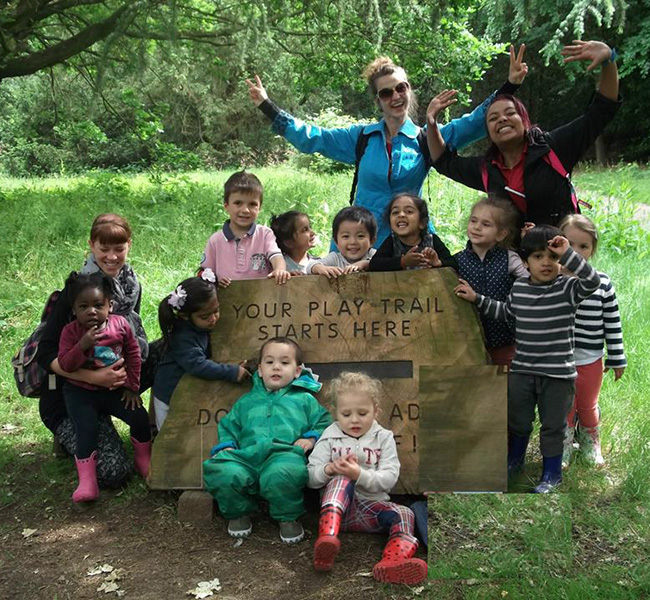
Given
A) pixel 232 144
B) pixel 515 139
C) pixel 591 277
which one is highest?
pixel 232 144

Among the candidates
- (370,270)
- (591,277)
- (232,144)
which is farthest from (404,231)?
(232,144)

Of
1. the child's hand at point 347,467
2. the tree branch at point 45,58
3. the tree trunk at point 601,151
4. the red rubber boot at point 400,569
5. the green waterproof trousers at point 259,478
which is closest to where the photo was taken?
the red rubber boot at point 400,569

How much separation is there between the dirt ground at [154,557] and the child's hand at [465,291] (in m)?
1.27

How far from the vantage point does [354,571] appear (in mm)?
3084

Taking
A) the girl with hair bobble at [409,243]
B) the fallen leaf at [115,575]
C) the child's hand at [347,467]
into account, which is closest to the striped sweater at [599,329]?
the girl with hair bobble at [409,243]

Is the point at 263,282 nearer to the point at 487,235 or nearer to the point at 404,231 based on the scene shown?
the point at 404,231

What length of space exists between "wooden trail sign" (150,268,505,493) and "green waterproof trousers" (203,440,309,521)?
376 mm

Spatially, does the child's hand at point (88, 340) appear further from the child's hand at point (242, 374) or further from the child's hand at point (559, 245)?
the child's hand at point (559, 245)

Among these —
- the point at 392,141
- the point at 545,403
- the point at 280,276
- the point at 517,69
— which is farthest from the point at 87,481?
the point at 517,69

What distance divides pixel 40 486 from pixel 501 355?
272 cm

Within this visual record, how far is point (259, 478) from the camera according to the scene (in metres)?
3.37

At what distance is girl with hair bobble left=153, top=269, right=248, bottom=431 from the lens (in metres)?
3.84

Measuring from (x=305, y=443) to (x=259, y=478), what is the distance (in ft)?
0.90

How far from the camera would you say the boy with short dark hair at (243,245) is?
412cm
